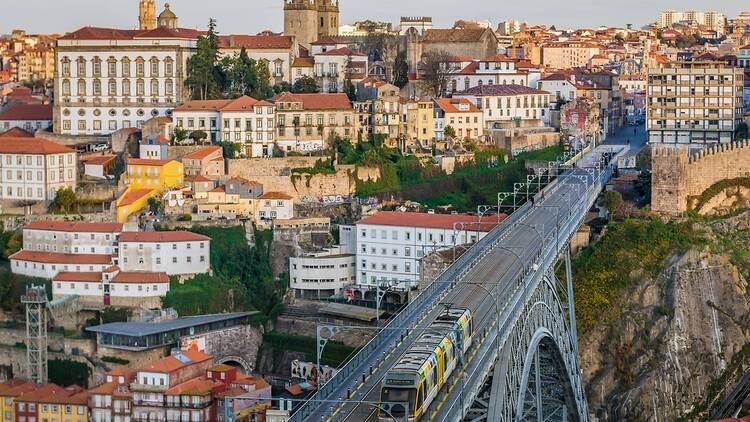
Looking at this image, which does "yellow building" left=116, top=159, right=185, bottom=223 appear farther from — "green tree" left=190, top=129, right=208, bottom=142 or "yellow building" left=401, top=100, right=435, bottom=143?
"yellow building" left=401, top=100, right=435, bottom=143

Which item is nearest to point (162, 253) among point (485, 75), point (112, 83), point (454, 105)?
point (112, 83)

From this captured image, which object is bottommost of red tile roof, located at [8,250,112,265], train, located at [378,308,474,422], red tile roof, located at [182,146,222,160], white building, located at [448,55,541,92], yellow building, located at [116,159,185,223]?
red tile roof, located at [8,250,112,265]

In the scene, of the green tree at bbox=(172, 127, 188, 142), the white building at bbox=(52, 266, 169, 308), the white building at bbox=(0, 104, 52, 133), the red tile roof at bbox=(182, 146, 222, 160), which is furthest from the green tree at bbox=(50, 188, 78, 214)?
the white building at bbox=(0, 104, 52, 133)

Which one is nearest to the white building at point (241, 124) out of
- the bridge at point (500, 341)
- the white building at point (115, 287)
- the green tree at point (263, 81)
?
the green tree at point (263, 81)

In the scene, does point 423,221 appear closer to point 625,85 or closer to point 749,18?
point 625,85

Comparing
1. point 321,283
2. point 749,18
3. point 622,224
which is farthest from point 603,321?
point 749,18

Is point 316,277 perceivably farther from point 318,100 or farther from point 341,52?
point 341,52

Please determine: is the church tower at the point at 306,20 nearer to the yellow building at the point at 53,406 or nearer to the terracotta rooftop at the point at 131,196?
the terracotta rooftop at the point at 131,196
